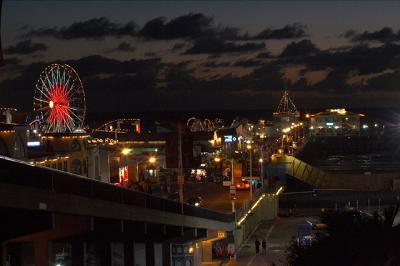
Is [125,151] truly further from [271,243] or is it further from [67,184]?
[67,184]

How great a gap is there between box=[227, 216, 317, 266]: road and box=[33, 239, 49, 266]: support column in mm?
10671

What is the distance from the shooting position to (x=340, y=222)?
787 inches

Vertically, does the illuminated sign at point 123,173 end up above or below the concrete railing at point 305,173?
above

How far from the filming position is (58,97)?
164 ft

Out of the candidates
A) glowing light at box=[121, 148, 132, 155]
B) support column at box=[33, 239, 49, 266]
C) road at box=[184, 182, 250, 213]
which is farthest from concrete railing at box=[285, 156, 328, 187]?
support column at box=[33, 239, 49, 266]

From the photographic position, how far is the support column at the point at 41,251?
17.5 metres

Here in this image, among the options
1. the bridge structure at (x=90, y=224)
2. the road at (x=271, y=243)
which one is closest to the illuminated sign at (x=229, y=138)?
the road at (x=271, y=243)

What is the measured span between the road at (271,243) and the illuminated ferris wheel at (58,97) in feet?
46.8

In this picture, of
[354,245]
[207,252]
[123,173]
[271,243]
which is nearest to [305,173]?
[123,173]

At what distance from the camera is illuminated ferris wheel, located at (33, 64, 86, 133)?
49.6m

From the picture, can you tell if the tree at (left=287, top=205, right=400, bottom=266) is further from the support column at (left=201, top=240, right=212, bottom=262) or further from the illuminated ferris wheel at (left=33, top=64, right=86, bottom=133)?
the illuminated ferris wheel at (left=33, top=64, right=86, bottom=133)

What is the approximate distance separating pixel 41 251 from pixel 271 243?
A: 21.4 m

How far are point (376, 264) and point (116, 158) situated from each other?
40.0 meters

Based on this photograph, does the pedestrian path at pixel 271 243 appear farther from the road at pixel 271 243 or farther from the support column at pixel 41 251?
the support column at pixel 41 251
